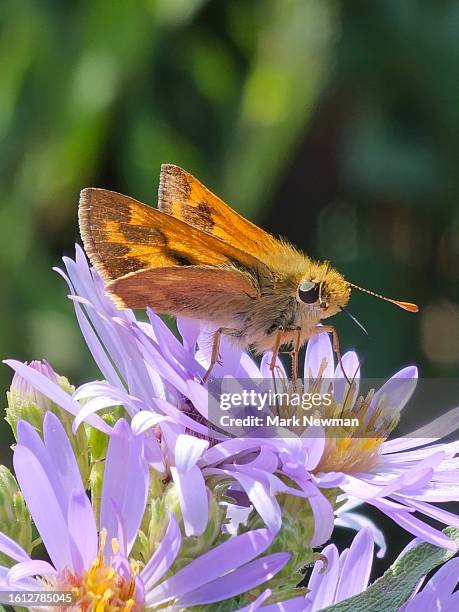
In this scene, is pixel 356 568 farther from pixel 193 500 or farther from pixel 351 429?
pixel 193 500

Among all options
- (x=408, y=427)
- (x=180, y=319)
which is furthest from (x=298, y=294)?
(x=408, y=427)

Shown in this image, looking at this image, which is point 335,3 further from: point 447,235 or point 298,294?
point 298,294

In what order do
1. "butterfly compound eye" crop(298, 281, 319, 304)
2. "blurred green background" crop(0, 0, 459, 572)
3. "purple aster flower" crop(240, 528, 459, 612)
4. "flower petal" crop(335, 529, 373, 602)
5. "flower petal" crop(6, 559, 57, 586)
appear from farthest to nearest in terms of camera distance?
1. "blurred green background" crop(0, 0, 459, 572)
2. "butterfly compound eye" crop(298, 281, 319, 304)
3. "flower petal" crop(335, 529, 373, 602)
4. "purple aster flower" crop(240, 528, 459, 612)
5. "flower petal" crop(6, 559, 57, 586)

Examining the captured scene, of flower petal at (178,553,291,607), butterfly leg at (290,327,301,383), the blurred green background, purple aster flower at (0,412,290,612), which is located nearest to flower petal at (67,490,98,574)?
purple aster flower at (0,412,290,612)

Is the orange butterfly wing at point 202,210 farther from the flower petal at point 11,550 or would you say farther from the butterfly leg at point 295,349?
the flower petal at point 11,550

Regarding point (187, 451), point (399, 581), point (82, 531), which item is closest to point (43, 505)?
point (82, 531)

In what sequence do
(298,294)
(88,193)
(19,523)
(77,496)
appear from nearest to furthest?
(77,496)
(19,523)
(88,193)
(298,294)

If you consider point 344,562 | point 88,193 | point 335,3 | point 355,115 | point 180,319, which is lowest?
point 344,562

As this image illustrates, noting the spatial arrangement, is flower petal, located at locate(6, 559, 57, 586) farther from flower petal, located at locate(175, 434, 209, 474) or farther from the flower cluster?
flower petal, located at locate(175, 434, 209, 474)
